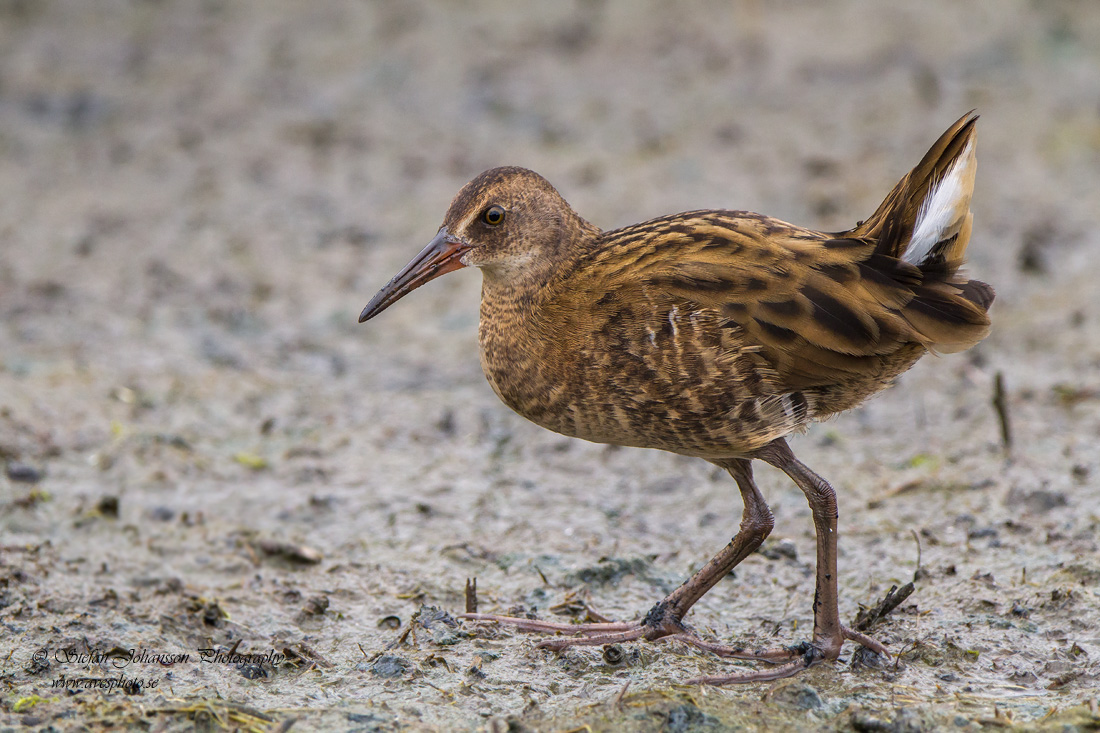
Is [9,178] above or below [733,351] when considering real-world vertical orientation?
above

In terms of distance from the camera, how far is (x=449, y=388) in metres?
6.29

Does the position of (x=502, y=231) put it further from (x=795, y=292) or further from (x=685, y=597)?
(x=685, y=597)

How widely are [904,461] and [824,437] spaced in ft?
1.36

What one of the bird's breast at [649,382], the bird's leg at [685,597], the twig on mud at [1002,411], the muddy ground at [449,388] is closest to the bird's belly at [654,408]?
the bird's breast at [649,382]

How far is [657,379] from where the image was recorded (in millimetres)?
3721

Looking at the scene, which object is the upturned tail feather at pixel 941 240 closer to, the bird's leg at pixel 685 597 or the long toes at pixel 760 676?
the bird's leg at pixel 685 597

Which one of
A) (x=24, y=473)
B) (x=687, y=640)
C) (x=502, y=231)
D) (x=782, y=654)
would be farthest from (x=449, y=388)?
(x=782, y=654)

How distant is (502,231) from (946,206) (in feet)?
4.62

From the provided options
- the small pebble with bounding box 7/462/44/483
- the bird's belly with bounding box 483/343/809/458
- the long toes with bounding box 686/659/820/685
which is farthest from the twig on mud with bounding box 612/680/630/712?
the small pebble with bounding box 7/462/44/483

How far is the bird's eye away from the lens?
409cm

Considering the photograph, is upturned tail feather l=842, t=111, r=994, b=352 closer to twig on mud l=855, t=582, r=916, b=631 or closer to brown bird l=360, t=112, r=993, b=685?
brown bird l=360, t=112, r=993, b=685

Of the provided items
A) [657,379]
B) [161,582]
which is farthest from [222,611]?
[657,379]

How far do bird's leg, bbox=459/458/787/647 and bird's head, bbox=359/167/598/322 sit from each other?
3.12ft

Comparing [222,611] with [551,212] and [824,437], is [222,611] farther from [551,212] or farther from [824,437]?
[824,437]
